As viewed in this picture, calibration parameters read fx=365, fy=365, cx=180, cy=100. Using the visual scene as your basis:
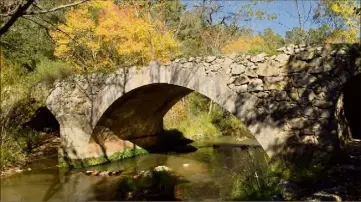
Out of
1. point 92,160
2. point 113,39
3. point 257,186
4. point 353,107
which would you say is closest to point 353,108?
point 353,107

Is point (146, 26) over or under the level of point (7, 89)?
over

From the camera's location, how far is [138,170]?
421 inches

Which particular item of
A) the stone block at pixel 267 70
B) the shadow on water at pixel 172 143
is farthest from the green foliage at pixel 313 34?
the shadow on water at pixel 172 143

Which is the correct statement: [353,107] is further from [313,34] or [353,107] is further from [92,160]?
[92,160]

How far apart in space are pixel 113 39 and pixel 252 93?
11.3 metres

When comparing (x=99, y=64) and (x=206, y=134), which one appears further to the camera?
(x=99, y=64)

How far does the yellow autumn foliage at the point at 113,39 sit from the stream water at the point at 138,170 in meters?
5.72

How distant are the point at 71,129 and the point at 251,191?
7.12 metres

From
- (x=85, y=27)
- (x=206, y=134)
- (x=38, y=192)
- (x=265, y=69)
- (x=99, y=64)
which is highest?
(x=85, y=27)

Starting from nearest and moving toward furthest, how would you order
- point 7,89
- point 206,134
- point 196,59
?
point 196,59 → point 7,89 → point 206,134

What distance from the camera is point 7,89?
404 inches

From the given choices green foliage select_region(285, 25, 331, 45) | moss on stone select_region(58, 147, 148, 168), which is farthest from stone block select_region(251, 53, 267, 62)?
moss on stone select_region(58, 147, 148, 168)

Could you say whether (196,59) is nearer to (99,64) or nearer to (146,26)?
(146,26)

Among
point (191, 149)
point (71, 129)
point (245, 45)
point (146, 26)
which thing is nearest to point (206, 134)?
point (191, 149)
